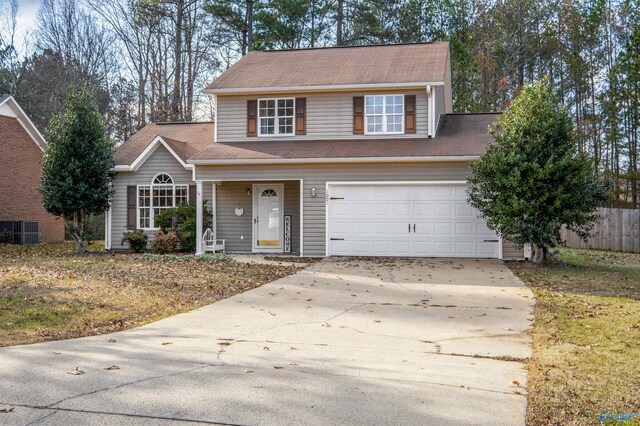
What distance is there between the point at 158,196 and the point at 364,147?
7163mm

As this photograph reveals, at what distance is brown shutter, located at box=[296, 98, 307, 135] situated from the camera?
19.6m

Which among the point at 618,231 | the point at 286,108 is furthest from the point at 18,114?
the point at 618,231

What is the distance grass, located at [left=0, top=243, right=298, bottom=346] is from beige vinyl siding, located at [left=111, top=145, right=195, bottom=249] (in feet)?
12.8

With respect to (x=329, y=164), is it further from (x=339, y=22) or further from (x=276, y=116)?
(x=339, y=22)

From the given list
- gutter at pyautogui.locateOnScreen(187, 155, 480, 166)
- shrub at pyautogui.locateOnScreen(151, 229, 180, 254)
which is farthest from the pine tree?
shrub at pyautogui.locateOnScreen(151, 229, 180, 254)

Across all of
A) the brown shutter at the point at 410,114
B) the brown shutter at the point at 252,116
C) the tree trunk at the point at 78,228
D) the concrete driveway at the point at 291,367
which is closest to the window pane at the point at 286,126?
the brown shutter at the point at 252,116

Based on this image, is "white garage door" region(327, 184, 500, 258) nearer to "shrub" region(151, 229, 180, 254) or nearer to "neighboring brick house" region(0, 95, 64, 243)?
"shrub" region(151, 229, 180, 254)

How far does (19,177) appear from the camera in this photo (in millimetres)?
24547

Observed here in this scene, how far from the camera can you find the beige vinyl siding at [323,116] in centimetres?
1886

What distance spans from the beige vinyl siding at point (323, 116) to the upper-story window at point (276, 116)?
0.22m

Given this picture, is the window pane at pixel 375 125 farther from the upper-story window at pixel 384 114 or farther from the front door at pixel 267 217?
the front door at pixel 267 217

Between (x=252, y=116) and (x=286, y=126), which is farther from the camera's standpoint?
(x=252, y=116)

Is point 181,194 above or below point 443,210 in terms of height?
above

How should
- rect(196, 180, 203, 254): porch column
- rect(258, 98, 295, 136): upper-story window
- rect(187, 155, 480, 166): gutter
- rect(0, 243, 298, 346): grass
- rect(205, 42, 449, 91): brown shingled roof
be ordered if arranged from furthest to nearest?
rect(258, 98, 295, 136): upper-story window, rect(205, 42, 449, 91): brown shingled roof, rect(196, 180, 203, 254): porch column, rect(187, 155, 480, 166): gutter, rect(0, 243, 298, 346): grass
